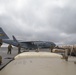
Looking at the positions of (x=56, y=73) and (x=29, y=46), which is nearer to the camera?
(x=56, y=73)

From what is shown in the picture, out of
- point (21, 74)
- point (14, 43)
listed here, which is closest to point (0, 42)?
point (21, 74)

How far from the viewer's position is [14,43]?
166 feet

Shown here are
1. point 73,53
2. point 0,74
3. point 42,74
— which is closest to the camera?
point 42,74

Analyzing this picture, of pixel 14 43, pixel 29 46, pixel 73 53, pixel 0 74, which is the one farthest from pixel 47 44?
pixel 0 74

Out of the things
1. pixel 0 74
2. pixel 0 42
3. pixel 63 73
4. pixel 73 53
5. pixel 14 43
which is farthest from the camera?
pixel 14 43

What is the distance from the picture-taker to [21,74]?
316 centimetres

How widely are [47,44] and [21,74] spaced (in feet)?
158

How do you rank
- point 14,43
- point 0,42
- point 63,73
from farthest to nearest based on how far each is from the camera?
1. point 14,43
2. point 0,42
3. point 63,73

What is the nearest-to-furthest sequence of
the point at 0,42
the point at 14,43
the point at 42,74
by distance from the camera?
the point at 42,74 < the point at 0,42 < the point at 14,43

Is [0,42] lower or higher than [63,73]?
higher

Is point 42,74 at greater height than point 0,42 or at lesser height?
lesser

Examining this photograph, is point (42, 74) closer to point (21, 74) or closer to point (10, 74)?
point (21, 74)

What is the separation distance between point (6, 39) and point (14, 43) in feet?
9.96

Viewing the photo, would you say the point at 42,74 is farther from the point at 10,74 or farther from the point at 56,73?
the point at 10,74
